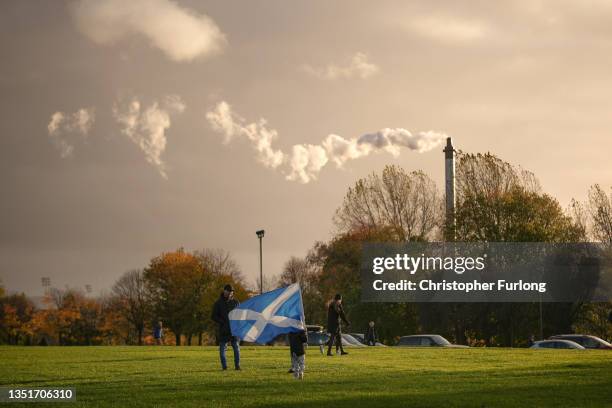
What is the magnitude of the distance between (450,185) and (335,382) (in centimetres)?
6310

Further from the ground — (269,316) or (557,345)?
(269,316)

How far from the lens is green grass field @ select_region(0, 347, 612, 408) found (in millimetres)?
19000

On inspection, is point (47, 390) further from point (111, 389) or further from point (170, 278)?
point (170, 278)

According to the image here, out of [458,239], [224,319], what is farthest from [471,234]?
[224,319]

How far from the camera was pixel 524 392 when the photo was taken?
20.9 metres

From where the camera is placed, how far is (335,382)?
2300 centimetres

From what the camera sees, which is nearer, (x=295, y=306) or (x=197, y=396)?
(x=197, y=396)

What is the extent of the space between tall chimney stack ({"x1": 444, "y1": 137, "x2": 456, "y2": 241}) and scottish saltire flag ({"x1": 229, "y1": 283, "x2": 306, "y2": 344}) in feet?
162

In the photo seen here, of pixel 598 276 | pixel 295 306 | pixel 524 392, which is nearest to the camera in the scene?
pixel 524 392

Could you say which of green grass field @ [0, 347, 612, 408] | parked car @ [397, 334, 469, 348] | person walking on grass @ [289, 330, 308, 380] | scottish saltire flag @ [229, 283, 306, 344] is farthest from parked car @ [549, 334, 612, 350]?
person walking on grass @ [289, 330, 308, 380]

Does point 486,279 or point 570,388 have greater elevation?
point 486,279

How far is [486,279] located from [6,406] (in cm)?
5640

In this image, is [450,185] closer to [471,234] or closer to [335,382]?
[471,234]

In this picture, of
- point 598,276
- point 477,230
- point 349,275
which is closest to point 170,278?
point 349,275
